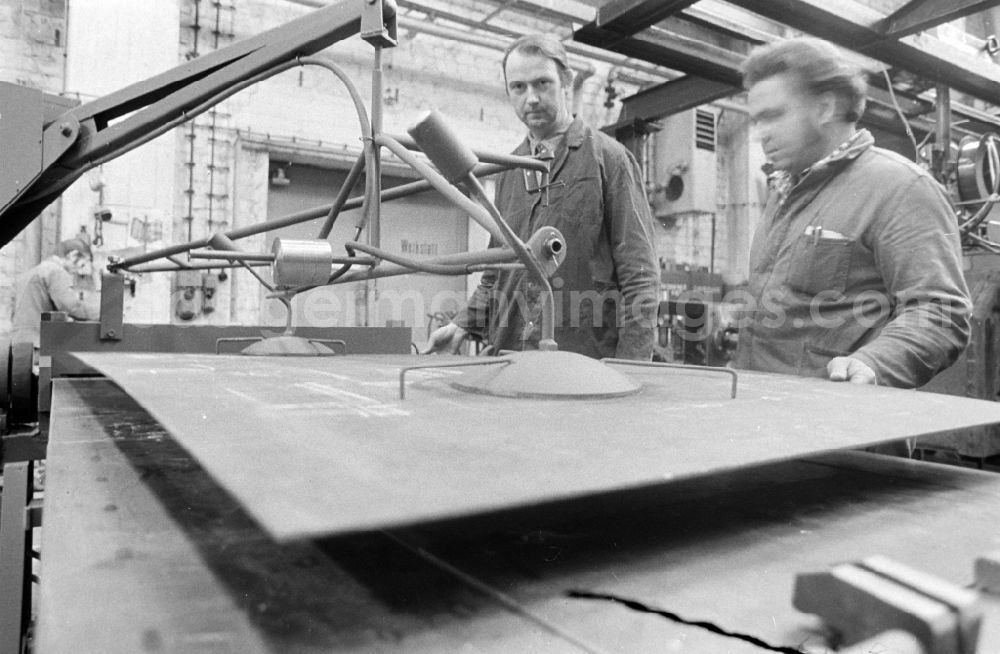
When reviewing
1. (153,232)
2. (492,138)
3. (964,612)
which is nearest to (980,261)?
(492,138)

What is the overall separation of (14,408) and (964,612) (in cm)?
126

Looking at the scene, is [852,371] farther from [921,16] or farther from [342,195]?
[921,16]

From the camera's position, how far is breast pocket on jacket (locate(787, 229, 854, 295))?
4.27ft

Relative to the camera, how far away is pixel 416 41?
15.7ft

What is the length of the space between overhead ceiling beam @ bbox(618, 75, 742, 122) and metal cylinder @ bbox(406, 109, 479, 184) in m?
3.43

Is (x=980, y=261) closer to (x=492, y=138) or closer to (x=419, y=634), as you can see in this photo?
(x=492, y=138)

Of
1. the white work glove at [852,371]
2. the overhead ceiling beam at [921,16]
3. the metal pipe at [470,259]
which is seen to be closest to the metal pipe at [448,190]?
the metal pipe at [470,259]

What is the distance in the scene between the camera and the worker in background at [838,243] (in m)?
1.16

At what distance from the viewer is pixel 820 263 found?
4.34ft

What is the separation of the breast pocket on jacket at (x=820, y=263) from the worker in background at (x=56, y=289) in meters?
3.27

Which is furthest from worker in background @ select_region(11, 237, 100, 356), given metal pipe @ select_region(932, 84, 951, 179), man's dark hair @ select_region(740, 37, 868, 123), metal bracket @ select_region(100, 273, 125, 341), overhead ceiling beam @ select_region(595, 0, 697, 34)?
metal pipe @ select_region(932, 84, 951, 179)

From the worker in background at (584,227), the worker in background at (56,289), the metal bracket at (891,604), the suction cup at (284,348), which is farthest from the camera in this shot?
the worker in background at (56,289)

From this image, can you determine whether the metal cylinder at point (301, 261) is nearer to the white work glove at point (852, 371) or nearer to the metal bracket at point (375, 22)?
the metal bracket at point (375, 22)

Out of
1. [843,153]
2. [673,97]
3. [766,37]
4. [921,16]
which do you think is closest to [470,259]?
[843,153]
